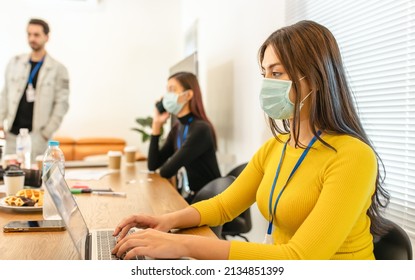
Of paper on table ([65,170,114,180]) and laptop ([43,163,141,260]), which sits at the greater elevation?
laptop ([43,163,141,260])

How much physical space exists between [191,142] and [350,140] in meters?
1.33

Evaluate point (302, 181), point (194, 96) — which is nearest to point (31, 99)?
point (194, 96)

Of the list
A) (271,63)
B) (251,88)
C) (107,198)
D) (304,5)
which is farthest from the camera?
(251,88)

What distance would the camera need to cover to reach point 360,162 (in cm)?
91

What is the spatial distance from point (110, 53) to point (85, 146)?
1130mm

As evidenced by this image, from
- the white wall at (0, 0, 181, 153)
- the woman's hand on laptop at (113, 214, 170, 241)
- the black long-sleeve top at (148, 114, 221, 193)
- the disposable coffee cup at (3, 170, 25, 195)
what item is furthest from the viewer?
the white wall at (0, 0, 181, 153)

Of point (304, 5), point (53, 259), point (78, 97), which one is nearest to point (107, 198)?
point (53, 259)

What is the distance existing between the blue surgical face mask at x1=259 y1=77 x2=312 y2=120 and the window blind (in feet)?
1.33

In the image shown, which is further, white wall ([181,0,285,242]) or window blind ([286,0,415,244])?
white wall ([181,0,285,242])

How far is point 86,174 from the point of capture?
223 cm

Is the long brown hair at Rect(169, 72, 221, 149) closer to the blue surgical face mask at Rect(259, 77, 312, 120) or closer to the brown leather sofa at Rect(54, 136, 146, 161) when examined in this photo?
the blue surgical face mask at Rect(259, 77, 312, 120)

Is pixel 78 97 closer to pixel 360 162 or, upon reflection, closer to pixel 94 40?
pixel 94 40

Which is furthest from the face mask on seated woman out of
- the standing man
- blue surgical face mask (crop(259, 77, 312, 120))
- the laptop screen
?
the laptop screen

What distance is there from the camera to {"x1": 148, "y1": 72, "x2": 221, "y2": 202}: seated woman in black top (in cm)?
224
